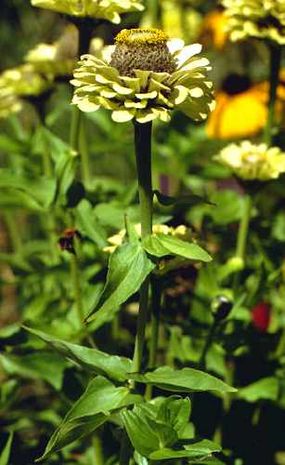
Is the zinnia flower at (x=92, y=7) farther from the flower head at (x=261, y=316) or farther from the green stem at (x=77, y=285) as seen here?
the flower head at (x=261, y=316)

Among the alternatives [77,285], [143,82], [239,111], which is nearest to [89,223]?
[77,285]

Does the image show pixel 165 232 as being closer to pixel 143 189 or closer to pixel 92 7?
pixel 143 189

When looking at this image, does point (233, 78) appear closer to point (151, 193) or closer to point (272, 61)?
point (272, 61)

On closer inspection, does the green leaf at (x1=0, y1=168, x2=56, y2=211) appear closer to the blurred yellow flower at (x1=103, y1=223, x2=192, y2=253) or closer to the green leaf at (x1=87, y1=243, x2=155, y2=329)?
the blurred yellow flower at (x1=103, y1=223, x2=192, y2=253)

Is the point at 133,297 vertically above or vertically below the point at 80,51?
below

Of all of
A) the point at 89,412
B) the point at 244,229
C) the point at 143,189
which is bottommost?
the point at 89,412

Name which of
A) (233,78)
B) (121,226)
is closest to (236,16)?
(121,226)

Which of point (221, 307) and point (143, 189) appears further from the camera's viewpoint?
point (221, 307)
